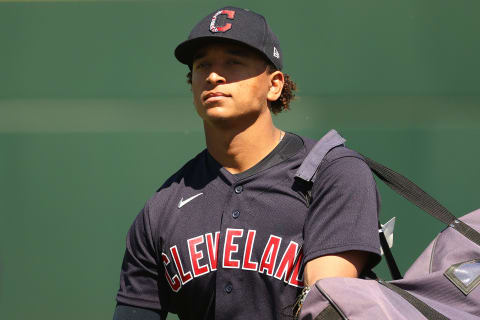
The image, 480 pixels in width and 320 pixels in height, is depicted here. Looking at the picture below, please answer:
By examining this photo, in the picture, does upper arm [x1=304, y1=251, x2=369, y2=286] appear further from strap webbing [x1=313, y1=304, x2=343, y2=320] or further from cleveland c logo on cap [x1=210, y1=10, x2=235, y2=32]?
cleveland c logo on cap [x1=210, y1=10, x2=235, y2=32]

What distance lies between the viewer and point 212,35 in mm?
2582

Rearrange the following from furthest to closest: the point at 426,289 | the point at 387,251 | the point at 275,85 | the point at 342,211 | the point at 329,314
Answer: the point at 275,85, the point at 387,251, the point at 342,211, the point at 426,289, the point at 329,314

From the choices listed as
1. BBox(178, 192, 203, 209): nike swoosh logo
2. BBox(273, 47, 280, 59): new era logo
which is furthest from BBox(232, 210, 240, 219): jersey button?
BBox(273, 47, 280, 59): new era logo

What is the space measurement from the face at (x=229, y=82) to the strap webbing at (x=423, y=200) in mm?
427

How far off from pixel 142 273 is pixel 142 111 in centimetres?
139

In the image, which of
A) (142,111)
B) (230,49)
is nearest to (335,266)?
(230,49)

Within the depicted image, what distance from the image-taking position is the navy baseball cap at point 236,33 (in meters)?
2.58

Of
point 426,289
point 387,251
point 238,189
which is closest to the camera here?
point 426,289

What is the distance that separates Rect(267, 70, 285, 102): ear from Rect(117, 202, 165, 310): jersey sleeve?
0.56 metres

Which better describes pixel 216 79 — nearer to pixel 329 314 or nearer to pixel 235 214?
pixel 235 214

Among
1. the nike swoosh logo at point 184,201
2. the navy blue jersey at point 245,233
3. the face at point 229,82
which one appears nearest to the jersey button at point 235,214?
the navy blue jersey at point 245,233

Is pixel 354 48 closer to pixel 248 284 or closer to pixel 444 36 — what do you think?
pixel 444 36

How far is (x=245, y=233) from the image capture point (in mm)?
2545

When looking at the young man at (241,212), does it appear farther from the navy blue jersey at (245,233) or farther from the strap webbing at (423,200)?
the strap webbing at (423,200)
